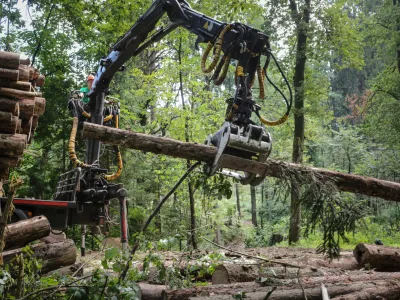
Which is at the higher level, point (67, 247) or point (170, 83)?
point (170, 83)

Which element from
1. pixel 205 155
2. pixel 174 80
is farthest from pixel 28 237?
pixel 174 80

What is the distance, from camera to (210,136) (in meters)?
5.25

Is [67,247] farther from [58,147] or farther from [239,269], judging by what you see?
[58,147]

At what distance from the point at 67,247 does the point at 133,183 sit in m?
9.03

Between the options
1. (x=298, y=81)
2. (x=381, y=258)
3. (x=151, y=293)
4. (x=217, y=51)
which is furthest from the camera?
(x=298, y=81)

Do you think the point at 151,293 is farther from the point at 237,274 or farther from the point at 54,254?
the point at 54,254

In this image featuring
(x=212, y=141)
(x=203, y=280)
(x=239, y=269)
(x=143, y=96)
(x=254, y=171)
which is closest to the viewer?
(x=254, y=171)

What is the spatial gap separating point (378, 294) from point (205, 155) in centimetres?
263

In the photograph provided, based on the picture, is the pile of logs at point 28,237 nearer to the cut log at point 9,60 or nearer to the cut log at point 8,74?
the cut log at point 8,74

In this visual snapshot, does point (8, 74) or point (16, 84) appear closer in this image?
point (8, 74)

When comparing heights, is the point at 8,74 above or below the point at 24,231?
above

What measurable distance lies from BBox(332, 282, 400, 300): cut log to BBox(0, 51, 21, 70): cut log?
448 centimetres

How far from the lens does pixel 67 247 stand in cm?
611

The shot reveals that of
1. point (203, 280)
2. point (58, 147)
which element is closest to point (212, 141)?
point (203, 280)
